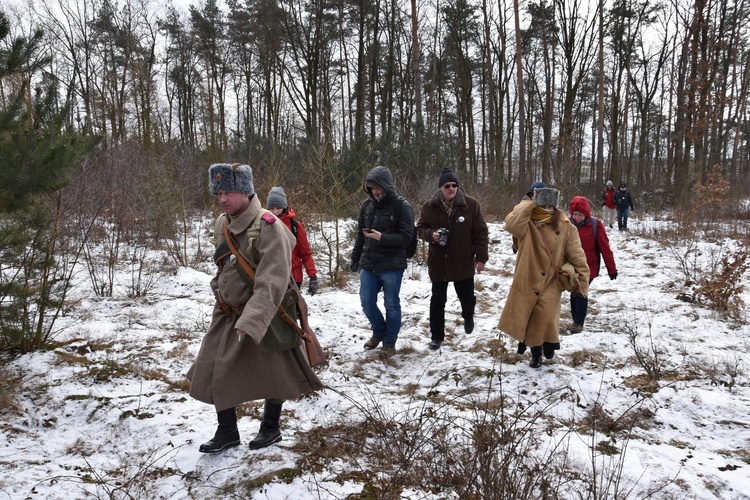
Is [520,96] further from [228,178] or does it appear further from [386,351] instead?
[228,178]

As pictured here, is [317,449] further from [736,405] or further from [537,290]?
[736,405]

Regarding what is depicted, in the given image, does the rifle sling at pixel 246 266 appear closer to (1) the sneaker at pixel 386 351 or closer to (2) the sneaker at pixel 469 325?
(1) the sneaker at pixel 386 351

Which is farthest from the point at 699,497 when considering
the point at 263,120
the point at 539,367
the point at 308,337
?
the point at 263,120

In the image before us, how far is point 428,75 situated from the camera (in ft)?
84.3

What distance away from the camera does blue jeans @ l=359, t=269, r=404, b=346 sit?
181 inches

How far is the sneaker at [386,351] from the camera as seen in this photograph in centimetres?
488

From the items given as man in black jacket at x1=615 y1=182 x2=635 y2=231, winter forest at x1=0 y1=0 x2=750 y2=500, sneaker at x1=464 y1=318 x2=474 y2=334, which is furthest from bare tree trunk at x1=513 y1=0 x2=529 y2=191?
sneaker at x1=464 y1=318 x2=474 y2=334

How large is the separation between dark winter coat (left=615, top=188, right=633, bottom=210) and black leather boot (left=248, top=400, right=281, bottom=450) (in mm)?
14158

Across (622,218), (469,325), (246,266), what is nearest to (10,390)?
(246,266)

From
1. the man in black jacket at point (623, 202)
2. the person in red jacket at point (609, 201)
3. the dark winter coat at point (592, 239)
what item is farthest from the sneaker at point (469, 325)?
the person in red jacket at point (609, 201)

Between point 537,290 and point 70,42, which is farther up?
point 70,42

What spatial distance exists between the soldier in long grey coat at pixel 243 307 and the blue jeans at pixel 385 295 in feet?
6.46

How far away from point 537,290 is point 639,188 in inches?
877

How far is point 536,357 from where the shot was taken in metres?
4.35
